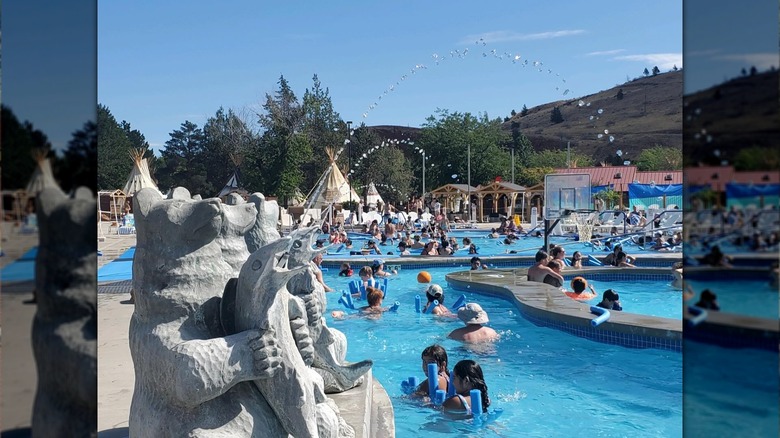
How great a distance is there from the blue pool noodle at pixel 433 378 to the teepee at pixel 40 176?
587 centimetres

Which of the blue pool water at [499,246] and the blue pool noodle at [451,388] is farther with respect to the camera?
the blue pool water at [499,246]

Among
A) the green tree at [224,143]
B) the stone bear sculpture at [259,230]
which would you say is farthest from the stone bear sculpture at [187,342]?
the green tree at [224,143]

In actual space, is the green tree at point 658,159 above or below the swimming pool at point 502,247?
above

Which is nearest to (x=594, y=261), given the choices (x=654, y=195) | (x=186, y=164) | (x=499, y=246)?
(x=499, y=246)

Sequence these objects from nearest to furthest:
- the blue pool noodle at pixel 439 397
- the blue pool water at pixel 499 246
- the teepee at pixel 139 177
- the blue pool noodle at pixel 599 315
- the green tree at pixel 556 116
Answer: the blue pool noodle at pixel 439 397 < the blue pool noodle at pixel 599 315 < the blue pool water at pixel 499 246 < the teepee at pixel 139 177 < the green tree at pixel 556 116

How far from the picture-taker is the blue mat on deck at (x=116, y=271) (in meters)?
14.9

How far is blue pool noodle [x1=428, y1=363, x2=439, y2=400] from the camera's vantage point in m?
6.90

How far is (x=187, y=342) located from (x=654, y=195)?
33.4 metres

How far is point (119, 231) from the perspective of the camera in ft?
95.9

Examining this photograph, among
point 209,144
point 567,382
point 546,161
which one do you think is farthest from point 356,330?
point 546,161

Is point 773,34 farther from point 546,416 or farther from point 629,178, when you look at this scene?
point 629,178

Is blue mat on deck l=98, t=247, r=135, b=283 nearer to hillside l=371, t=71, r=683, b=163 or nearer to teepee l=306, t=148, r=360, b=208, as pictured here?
teepee l=306, t=148, r=360, b=208

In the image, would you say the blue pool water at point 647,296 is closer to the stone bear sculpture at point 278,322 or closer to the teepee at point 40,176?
the stone bear sculpture at point 278,322

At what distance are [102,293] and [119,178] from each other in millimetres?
43722
